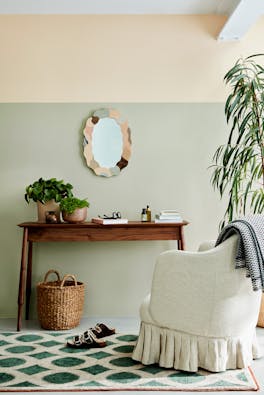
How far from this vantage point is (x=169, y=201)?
4816 millimetres

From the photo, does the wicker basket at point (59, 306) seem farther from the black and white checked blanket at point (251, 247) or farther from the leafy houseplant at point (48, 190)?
the black and white checked blanket at point (251, 247)

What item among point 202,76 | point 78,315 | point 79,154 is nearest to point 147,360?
point 78,315

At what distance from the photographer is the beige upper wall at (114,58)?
480 cm

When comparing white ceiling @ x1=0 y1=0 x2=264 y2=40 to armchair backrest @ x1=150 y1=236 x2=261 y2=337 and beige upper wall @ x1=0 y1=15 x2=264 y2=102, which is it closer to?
beige upper wall @ x1=0 y1=15 x2=264 y2=102

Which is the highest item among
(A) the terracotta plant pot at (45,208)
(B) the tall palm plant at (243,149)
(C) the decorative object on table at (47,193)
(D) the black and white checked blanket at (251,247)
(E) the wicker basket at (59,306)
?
(B) the tall palm plant at (243,149)

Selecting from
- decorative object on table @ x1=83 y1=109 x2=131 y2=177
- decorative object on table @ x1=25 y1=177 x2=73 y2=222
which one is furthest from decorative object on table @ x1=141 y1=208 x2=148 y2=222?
decorative object on table @ x1=25 y1=177 x2=73 y2=222

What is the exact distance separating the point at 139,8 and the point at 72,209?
1.87 meters

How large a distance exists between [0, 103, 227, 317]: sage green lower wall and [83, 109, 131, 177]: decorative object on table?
0.06m

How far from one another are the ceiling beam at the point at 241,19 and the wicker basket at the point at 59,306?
2472 millimetres

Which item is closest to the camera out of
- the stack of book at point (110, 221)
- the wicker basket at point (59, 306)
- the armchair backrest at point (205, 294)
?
the armchair backrest at point (205, 294)

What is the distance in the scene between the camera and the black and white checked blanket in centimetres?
282

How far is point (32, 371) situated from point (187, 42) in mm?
3175

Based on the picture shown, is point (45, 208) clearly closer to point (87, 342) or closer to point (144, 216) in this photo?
point (144, 216)

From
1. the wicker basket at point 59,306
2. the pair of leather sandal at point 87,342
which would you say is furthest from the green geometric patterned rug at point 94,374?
the wicker basket at point 59,306
